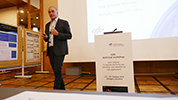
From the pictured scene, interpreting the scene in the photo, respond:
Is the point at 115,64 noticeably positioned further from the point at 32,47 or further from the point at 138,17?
the point at 32,47

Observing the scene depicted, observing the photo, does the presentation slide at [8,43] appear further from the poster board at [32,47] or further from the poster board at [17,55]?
the poster board at [32,47]

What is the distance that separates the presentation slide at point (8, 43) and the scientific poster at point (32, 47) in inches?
16.5

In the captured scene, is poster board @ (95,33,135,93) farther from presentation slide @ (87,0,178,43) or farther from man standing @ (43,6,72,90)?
presentation slide @ (87,0,178,43)

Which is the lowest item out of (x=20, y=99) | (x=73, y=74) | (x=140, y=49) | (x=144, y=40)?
(x=73, y=74)

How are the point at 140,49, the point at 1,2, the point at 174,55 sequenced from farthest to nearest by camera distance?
the point at 1,2
the point at 140,49
the point at 174,55

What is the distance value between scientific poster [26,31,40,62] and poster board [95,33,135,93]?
281 cm

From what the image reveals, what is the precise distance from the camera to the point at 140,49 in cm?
264

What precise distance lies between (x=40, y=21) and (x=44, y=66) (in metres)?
1.55

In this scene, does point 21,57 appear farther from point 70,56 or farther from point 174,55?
point 174,55

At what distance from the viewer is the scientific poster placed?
338cm

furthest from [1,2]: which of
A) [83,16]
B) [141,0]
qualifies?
[141,0]

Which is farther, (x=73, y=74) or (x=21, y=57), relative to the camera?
(x=73, y=74)

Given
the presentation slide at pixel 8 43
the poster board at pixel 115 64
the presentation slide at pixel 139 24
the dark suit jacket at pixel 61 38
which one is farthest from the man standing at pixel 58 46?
the presentation slide at pixel 8 43

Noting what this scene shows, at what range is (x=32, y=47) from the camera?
356 cm
